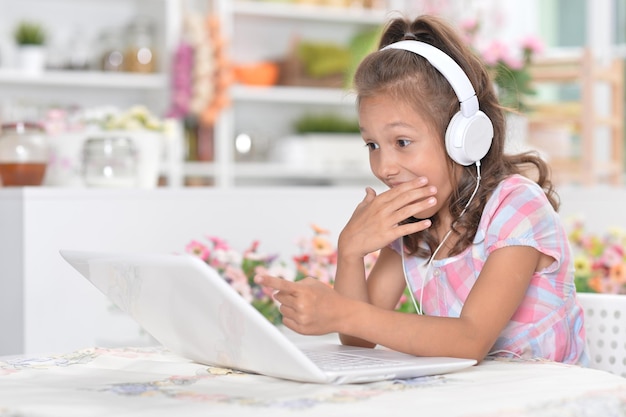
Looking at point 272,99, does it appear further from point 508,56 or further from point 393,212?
point 393,212

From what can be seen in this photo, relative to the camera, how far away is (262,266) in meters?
2.00

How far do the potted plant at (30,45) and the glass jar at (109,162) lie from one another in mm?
2169

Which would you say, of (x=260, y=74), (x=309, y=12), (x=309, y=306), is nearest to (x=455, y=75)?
(x=309, y=306)

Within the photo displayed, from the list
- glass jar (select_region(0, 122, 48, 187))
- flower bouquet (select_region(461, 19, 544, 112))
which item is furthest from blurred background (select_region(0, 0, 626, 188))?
glass jar (select_region(0, 122, 48, 187))

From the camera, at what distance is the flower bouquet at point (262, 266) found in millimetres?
1973

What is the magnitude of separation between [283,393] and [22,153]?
141cm

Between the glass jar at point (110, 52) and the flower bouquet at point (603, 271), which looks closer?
the flower bouquet at point (603, 271)

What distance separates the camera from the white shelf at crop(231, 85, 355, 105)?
15.2 ft

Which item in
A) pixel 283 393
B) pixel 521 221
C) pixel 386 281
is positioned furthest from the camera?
pixel 386 281

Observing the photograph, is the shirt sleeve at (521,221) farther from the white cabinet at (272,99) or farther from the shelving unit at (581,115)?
the white cabinet at (272,99)

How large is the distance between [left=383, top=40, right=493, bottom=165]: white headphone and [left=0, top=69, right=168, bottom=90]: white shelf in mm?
3252

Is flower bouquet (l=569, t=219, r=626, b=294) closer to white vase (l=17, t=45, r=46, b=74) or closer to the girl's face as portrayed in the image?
the girl's face

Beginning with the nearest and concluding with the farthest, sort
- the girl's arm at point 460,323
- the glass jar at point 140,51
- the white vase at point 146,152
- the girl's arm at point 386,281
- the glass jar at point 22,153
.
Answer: the girl's arm at point 460,323 < the girl's arm at point 386,281 < the glass jar at point 22,153 < the white vase at point 146,152 < the glass jar at point 140,51

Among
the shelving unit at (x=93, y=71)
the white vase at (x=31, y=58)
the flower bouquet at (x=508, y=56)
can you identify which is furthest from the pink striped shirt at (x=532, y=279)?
the white vase at (x=31, y=58)
